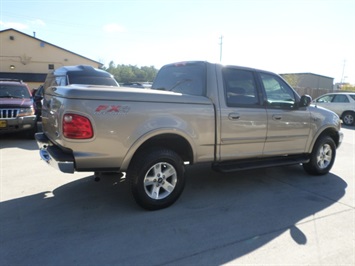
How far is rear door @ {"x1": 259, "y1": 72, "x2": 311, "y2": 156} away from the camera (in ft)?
15.9

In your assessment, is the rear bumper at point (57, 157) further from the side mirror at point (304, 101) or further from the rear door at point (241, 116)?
the side mirror at point (304, 101)

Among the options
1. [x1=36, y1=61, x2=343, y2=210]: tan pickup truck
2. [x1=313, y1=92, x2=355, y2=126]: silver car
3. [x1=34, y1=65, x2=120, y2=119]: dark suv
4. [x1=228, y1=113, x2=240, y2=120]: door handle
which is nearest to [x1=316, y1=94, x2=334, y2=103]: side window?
[x1=313, y1=92, x2=355, y2=126]: silver car

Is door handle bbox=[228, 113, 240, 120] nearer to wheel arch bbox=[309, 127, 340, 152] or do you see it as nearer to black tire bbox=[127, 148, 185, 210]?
black tire bbox=[127, 148, 185, 210]

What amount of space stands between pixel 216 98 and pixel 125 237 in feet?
7.22

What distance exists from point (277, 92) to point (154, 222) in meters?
3.03

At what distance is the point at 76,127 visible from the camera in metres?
3.29

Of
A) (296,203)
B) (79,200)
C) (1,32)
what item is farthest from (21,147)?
(1,32)

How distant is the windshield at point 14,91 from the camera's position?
30.1 ft

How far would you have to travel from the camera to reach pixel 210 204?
165 inches

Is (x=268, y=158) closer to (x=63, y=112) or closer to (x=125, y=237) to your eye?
(x=125, y=237)

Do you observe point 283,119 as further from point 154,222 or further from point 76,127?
point 76,127

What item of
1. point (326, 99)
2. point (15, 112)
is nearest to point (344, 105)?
point (326, 99)

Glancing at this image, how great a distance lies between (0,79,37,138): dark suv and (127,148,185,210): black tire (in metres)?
6.00

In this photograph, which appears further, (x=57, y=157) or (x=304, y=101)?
(x=304, y=101)
